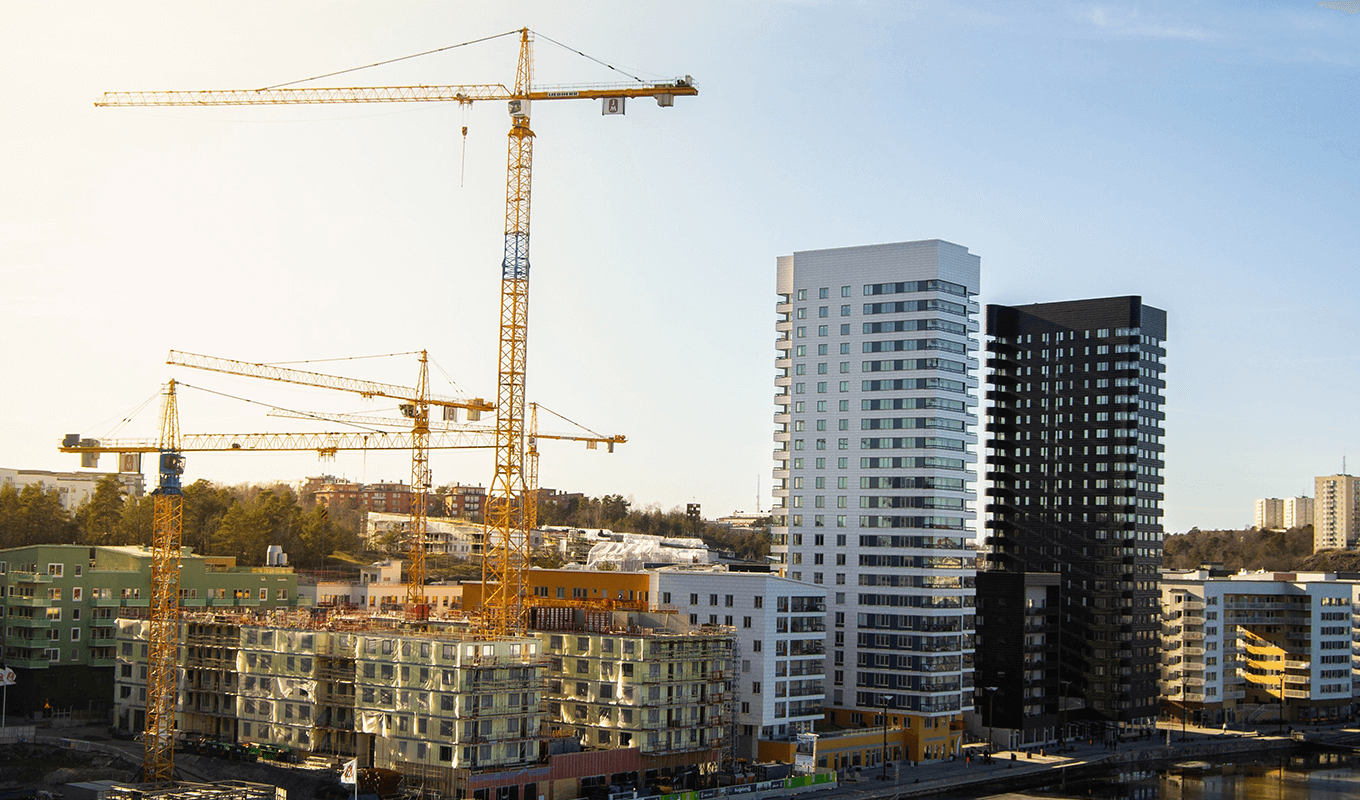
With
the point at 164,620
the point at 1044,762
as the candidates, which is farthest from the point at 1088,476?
the point at 164,620

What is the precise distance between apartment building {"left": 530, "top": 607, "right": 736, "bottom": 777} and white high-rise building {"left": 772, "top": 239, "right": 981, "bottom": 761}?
22.3 meters

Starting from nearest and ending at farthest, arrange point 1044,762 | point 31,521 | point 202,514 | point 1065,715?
point 1044,762 → point 1065,715 → point 31,521 → point 202,514

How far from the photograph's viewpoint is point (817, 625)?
101 meters

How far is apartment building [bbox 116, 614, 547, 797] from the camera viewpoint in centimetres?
7594

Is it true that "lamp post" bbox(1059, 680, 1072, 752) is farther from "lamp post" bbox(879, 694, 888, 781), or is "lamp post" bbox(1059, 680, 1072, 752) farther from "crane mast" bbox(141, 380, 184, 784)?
"crane mast" bbox(141, 380, 184, 784)

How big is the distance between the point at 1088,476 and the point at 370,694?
83.2 m

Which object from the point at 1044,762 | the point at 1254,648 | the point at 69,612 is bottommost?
the point at 1044,762

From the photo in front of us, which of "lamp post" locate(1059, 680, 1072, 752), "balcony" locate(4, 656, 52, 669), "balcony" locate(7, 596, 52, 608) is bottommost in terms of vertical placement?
"lamp post" locate(1059, 680, 1072, 752)

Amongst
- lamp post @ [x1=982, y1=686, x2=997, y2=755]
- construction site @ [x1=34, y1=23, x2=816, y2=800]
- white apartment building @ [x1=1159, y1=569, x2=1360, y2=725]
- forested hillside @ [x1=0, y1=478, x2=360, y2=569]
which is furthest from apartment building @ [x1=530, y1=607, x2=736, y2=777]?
forested hillside @ [x1=0, y1=478, x2=360, y2=569]

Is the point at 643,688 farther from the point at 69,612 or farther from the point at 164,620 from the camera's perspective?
the point at 69,612

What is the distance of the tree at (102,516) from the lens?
490ft

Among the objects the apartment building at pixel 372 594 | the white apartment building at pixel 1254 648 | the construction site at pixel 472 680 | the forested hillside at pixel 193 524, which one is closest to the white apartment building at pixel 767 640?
the construction site at pixel 472 680

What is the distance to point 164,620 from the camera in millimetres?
87750

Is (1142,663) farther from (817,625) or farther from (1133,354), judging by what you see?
(817,625)
